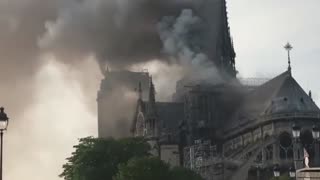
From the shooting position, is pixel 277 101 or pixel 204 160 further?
pixel 204 160

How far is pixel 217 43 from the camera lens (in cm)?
16800

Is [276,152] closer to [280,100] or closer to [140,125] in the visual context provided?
[280,100]

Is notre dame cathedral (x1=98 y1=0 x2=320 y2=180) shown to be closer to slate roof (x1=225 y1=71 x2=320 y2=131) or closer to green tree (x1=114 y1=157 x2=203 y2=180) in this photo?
slate roof (x1=225 y1=71 x2=320 y2=131)

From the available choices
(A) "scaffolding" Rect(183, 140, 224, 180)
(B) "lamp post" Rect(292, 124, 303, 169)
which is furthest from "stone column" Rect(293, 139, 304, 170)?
(A) "scaffolding" Rect(183, 140, 224, 180)

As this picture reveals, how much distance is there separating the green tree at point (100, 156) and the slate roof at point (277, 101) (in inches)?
1132

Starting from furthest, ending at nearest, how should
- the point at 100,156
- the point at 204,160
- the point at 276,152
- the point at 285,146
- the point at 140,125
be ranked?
the point at 140,125
the point at 204,160
the point at 285,146
the point at 276,152
the point at 100,156

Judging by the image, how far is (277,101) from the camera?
417ft

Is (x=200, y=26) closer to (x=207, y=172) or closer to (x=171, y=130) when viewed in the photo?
(x=171, y=130)

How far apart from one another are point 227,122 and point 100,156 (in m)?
53.9

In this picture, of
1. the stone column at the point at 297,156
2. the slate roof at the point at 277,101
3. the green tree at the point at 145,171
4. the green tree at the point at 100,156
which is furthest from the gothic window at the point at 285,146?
the green tree at the point at 145,171

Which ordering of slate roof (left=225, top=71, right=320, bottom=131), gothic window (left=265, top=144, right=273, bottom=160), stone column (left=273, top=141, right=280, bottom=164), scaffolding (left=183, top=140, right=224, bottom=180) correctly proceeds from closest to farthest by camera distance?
stone column (left=273, top=141, right=280, bottom=164) < gothic window (left=265, top=144, right=273, bottom=160) < slate roof (left=225, top=71, right=320, bottom=131) < scaffolding (left=183, top=140, right=224, bottom=180)

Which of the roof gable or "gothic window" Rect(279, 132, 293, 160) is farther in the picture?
the roof gable

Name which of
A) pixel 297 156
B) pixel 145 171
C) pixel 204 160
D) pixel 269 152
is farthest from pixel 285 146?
pixel 145 171

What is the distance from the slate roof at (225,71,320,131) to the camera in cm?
12481
